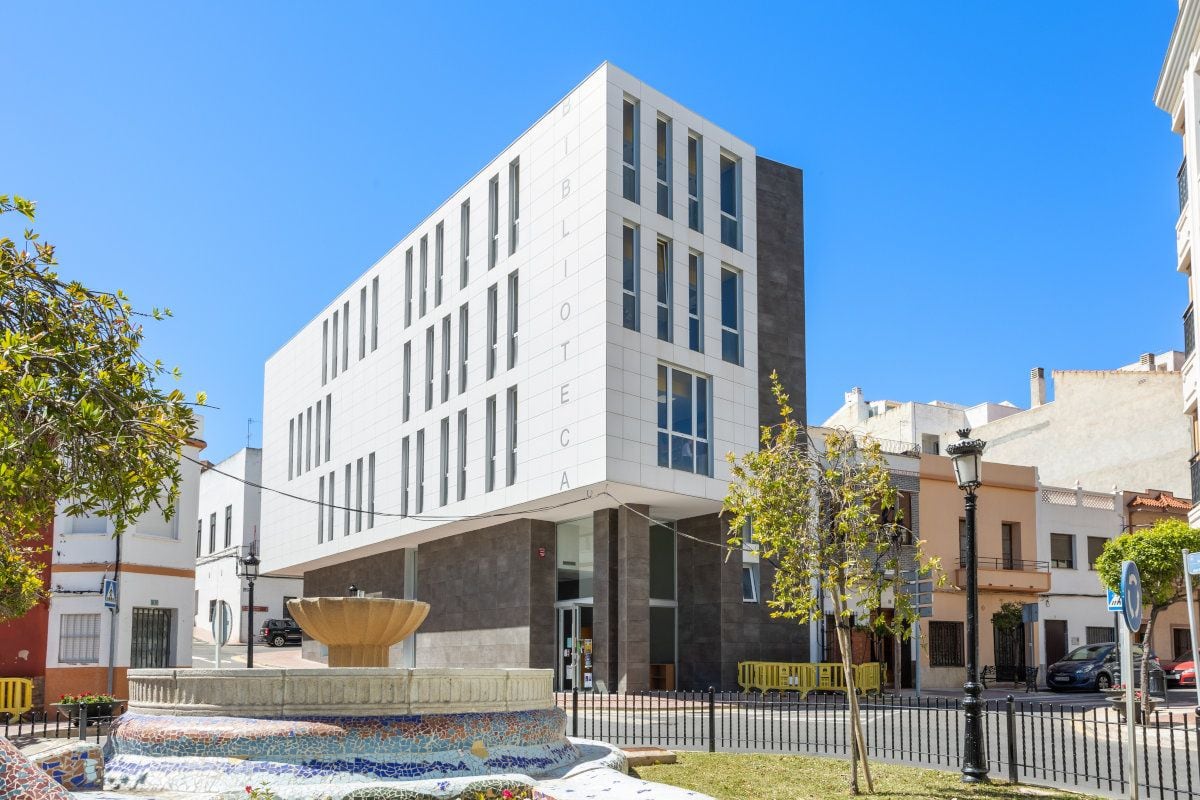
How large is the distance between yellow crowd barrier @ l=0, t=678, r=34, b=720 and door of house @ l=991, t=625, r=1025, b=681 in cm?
3035

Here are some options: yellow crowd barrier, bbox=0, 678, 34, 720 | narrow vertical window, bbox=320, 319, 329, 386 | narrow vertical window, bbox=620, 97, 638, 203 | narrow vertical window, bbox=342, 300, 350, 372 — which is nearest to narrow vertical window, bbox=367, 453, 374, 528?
narrow vertical window, bbox=342, 300, 350, 372

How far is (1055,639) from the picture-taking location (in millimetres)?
43250

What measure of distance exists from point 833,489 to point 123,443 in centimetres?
756

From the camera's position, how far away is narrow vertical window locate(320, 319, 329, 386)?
1928 inches

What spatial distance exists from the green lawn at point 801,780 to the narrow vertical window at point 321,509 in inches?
1318

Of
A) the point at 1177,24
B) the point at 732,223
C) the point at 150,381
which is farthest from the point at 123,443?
the point at 732,223

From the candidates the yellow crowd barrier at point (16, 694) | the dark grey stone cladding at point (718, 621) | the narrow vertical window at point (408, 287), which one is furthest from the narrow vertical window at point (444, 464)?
the yellow crowd barrier at point (16, 694)

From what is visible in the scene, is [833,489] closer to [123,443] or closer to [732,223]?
[123,443]

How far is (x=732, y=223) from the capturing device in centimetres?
3500

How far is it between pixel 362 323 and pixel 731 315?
56.0 feet

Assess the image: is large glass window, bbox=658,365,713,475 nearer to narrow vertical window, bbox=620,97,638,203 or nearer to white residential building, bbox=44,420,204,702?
narrow vertical window, bbox=620,97,638,203

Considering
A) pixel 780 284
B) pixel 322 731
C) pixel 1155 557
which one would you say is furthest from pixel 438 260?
pixel 322 731

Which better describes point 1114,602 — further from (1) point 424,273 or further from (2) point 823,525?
(1) point 424,273

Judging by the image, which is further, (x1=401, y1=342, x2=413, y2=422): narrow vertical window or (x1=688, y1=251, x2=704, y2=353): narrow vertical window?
(x1=401, y1=342, x2=413, y2=422): narrow vertical window
